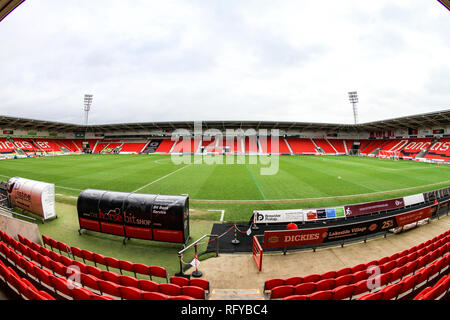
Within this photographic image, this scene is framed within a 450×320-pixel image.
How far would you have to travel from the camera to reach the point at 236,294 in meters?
5.18

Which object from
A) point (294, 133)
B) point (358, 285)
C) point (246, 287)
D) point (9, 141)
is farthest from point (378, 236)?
point (9, 141)

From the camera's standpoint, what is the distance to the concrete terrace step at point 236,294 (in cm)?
493

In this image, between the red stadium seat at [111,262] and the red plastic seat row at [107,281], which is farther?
the red stadium seat at [111,262]

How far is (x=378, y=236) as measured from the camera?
9258 mm

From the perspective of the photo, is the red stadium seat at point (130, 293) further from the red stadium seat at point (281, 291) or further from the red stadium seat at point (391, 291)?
the red stadium seat at point (391, 291)

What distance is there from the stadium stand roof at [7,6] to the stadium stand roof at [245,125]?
4660 cm

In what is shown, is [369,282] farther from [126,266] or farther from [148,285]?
[126,266]

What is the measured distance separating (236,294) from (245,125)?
53.1 m

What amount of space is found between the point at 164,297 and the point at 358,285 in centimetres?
480

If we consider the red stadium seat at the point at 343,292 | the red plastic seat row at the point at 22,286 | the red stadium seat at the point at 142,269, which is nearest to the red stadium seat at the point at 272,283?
the red stadium seat at the point at 343,292

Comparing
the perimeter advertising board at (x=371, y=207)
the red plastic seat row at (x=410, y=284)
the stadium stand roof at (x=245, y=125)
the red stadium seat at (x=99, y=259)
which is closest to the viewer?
the red plastic seat row at (x=410, y=284)

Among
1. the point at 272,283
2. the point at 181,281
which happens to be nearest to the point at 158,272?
the point at 181,281

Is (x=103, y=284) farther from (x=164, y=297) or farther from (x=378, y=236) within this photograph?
(x=378, y=236)

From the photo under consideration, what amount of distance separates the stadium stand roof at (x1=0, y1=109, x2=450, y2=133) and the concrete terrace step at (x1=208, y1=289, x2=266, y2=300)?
1914 inches
